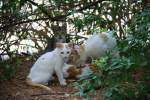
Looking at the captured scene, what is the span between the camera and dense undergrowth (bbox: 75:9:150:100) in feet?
11.0

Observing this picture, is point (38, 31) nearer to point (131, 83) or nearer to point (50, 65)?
point (50, 65)

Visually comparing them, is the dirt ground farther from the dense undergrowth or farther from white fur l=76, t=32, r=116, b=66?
the dense undergrowth

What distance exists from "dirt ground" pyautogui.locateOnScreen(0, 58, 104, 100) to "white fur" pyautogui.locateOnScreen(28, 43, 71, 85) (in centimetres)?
10

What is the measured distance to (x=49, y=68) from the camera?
4598 millimetres

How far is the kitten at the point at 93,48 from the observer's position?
16.0 ft

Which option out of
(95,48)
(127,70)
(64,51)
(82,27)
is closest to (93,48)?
(95,48)

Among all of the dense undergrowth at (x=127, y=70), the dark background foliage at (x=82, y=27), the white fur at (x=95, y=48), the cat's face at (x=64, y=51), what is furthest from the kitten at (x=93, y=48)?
the dense undergrowth at (x=127, y=70)

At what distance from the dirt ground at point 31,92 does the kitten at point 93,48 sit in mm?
339

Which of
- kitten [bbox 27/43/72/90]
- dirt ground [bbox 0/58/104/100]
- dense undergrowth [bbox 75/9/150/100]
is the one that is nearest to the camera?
dense undergrowth [bbox 75/9/150/100]

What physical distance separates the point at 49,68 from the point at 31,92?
1.21ft

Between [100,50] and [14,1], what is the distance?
3.77ft

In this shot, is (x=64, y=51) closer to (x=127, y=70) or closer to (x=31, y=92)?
(x=31, y=92)

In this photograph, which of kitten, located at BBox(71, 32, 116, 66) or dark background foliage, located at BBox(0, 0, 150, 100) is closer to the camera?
dark background foliage, located at BBox(0, 0, 150, 100)

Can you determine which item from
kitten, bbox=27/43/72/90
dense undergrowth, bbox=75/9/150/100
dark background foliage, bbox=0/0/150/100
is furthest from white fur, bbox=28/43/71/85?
dense undergrowth, bbox=75/9/150/100
